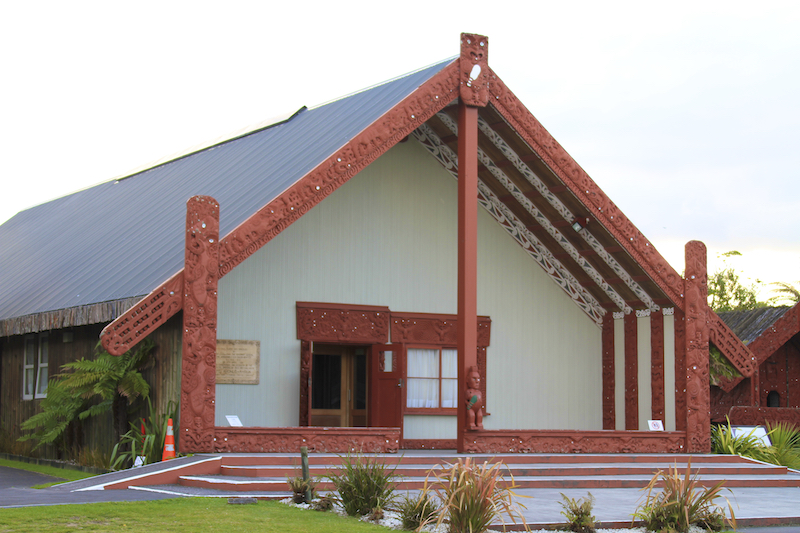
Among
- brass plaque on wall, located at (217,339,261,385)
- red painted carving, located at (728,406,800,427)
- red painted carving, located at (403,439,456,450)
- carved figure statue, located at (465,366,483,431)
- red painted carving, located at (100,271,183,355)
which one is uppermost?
red painted carving, located at (100,271,183,355)

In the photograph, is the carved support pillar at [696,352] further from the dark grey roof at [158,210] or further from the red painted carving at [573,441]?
the dark grey roof at [158,210]

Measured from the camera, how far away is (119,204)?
72.8 ft

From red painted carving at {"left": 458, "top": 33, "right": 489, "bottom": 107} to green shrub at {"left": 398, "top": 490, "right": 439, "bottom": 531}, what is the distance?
8.24 m

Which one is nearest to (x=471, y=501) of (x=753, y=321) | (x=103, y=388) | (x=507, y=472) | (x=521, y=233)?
(x=507, y=472)

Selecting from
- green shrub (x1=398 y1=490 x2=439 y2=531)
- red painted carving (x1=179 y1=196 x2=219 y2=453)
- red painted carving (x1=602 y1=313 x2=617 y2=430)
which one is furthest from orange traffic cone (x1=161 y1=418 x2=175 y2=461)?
red painted carving (x1=602 y1=313 x2=617 y2=430)

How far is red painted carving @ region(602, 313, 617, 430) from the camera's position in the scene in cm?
1892

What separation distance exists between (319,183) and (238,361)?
368 centimetres

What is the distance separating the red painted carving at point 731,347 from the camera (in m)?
17.4

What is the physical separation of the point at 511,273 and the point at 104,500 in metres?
10.7

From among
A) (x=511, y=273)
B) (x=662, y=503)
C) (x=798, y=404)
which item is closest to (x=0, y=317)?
(x=511, y=273)

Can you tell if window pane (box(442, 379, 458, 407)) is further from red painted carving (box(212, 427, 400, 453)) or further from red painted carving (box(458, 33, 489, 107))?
red painted carving (box(458, 33, 489, 107))

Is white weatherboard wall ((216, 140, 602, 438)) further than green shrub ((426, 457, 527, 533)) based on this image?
Yes

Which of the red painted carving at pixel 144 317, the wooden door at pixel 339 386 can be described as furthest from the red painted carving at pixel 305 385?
the red painted carving at pixel 144 317

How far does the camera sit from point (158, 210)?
739 inches
